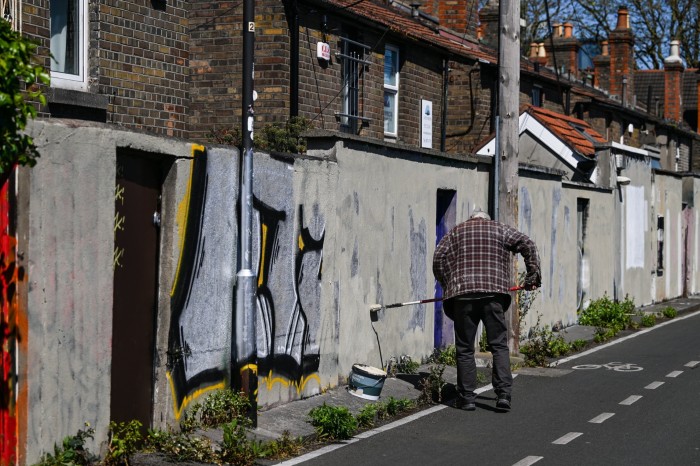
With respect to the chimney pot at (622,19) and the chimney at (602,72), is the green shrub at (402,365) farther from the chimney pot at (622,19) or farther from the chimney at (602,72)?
the chimney at (602,72)

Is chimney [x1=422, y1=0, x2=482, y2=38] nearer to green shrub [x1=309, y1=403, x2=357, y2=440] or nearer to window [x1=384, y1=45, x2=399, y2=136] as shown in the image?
window [x1=384, y1=45, x2=399, y2=136]

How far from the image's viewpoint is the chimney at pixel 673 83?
159 ft

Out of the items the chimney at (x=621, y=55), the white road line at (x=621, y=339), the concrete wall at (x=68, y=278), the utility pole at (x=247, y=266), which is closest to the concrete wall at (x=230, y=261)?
the concrete wall at (x=68, y=278)

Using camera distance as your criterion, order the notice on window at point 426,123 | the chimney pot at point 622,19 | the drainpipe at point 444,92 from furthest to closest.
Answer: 1. the chimney pot at point 622,19
2. the drainpipe at point 444,92
3. the notice on window at point 426,123

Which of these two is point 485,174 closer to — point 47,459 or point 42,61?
point 42,61

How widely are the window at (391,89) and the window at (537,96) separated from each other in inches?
382

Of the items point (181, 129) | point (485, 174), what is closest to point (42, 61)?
point (181, 129)

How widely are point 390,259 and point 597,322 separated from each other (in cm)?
802

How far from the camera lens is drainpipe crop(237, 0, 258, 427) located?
29.6ft

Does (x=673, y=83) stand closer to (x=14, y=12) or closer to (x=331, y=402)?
(x=331, y=402)

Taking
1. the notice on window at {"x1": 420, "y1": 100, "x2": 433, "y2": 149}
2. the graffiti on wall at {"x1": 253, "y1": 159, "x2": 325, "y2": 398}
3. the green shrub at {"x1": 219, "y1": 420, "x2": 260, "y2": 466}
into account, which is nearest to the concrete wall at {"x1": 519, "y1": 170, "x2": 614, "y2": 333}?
the notice on window at {"x1": 420, "y1": 100, "x2": 433, "y2": 149}

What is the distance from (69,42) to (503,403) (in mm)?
5816

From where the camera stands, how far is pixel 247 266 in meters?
9.23

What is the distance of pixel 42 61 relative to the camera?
431 inches
